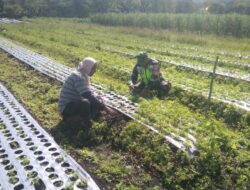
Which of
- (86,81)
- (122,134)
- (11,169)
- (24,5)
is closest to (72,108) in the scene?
(86,81)

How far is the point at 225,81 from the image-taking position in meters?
11.4

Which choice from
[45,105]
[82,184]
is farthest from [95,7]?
[82,184]

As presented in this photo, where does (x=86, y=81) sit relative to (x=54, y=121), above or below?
above

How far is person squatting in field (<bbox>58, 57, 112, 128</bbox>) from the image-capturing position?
684cm

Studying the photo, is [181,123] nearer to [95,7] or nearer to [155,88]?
[155,88]

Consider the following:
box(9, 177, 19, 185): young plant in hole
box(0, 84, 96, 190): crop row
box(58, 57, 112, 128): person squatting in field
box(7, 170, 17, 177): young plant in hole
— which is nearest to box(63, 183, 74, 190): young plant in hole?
box(0, 84, 96, 190): crop row

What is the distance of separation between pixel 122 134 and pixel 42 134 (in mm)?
1577

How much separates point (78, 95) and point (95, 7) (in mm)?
62018

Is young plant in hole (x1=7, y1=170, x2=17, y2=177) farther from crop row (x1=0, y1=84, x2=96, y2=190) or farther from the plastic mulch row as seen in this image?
the plastic mulch row

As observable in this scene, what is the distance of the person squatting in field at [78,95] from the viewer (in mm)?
6836

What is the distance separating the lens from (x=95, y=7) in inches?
2616

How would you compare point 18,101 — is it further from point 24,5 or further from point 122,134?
point 24,5

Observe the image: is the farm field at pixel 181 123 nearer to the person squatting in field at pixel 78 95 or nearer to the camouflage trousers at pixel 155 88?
the camouflage trousers at pixel 155 88

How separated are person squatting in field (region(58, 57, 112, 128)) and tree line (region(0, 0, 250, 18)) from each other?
50.6m
